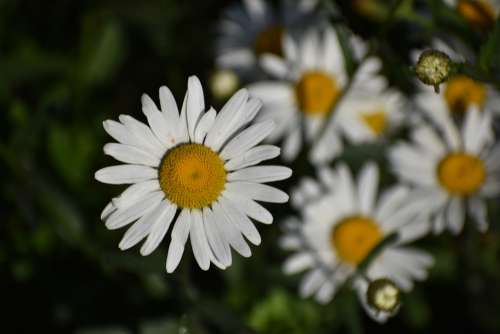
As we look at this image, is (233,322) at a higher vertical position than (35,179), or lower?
lower

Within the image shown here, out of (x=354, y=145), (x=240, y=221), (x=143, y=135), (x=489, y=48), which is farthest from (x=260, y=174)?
(x=354, y=145)

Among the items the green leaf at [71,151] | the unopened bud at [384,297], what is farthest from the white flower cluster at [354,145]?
the green leaf at [71,151]

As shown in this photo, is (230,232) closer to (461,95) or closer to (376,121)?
(376,121)

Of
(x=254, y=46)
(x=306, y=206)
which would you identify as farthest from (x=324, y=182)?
(x=254, y=46)

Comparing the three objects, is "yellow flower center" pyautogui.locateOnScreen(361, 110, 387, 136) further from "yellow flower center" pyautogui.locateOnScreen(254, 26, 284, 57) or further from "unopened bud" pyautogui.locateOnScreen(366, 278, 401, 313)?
"unopened bud" pyautogui.locateOnScreen(366, 278, 401, 313)

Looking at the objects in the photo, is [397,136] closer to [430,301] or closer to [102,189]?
[430,301]
